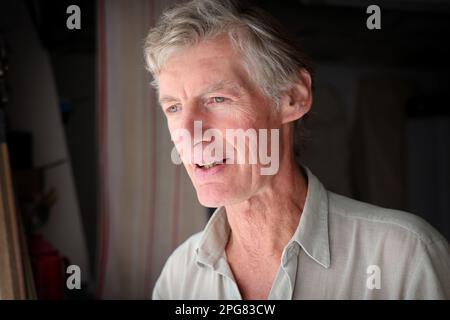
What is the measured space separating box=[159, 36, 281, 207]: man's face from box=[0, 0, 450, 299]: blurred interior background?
332 millimetres

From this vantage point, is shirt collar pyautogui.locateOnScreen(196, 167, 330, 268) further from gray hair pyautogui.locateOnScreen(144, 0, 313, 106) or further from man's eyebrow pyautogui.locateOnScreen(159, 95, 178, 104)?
man's eyebrow pyautogui.locateOnScreen(159, 95, 178, 104)

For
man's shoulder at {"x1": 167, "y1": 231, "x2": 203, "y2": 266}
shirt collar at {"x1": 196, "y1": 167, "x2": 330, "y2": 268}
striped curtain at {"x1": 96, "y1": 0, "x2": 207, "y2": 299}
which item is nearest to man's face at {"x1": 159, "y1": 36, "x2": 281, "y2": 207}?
shirt collar at {"x1": 196, "y1": 167, "x2": 330, "y2": 268}

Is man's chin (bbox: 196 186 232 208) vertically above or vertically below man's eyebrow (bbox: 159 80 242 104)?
below

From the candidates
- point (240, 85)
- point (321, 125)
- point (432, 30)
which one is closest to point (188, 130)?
point (240, 85)

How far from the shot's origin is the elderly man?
108 cm

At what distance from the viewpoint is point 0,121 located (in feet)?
4.62

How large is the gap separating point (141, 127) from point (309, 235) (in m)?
1.02

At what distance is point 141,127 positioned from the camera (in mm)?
1992

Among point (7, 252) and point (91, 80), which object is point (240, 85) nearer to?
point (7, 252)

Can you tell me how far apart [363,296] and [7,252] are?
86cm

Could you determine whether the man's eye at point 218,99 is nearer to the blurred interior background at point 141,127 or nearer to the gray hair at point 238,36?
the gray hair at point 238,36

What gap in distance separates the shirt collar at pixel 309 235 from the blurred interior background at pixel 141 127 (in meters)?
0.22

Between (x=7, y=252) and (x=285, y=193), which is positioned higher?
(x=285, y=193)

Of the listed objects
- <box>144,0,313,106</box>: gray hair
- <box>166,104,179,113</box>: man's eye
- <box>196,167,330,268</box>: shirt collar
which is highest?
<box>144,0,313,106</box>: gray hair
